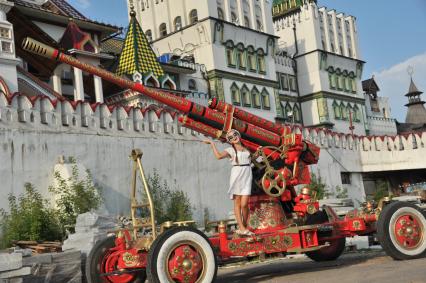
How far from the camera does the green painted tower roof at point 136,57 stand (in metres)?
29.9

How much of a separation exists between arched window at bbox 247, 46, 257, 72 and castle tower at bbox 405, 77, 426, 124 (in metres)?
30.7

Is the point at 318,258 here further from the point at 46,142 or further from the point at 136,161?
the point at 46,142

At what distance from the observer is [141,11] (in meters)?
42.7

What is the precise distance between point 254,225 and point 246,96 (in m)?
30.2

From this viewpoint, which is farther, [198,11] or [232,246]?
[198,11]

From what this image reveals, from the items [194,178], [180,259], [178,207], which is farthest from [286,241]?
[194,178]

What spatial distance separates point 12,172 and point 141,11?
27.7 metres

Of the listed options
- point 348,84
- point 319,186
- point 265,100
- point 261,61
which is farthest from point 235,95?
point 348,84

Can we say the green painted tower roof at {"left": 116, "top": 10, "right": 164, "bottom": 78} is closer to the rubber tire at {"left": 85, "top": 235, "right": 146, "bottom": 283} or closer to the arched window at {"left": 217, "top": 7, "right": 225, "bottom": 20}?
the arched window at {"left": 217, "top": 7, "right": 225, "bottom": 20}

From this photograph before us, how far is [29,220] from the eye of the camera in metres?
16.2

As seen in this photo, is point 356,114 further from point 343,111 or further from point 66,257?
point 66,257

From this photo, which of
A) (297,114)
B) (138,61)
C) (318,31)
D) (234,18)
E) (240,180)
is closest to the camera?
(240,180)

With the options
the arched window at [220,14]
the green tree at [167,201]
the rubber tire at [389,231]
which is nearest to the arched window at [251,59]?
the arched window at [220,14]

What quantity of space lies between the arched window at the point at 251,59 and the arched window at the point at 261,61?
0.51m
